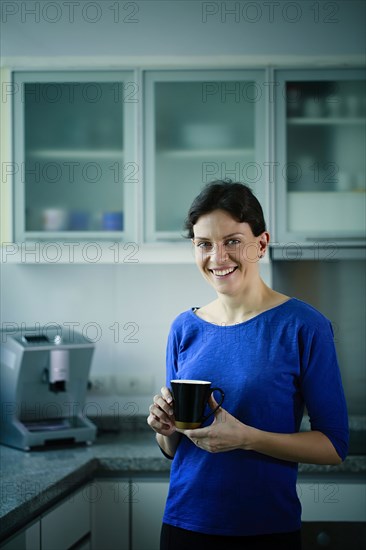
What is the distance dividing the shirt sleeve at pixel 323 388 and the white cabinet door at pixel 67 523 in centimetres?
94

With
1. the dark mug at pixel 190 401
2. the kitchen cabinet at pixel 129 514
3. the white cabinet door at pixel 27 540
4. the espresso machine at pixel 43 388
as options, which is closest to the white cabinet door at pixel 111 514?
the kitchen cabinet at pixel 129 514

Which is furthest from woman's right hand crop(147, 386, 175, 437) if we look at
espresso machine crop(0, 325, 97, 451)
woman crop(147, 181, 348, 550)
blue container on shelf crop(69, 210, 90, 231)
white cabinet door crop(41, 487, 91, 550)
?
blue container on shelf crop(69, 210, 90, 231)

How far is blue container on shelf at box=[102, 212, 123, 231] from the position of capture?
261 centimetres

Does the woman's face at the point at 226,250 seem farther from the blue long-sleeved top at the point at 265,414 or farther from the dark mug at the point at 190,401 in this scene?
the dark mug at the point at 190,401

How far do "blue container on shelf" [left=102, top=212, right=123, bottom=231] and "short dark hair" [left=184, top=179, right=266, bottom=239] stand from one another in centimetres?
119

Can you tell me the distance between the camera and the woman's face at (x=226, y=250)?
139 centimetres

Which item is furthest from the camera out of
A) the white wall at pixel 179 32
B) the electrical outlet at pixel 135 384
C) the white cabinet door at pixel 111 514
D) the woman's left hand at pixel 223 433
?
the electrical outlet at pixel 135 384

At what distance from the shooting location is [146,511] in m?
2.29

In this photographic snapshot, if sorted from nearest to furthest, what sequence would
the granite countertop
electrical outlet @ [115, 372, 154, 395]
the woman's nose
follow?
the woman's nose, the granite countertop, electrical outlet @ [115, 372, 154, 395]

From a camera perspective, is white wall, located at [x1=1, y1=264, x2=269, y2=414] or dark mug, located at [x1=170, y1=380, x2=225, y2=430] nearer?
dark mug, located at [x1=170, y1=380, x2=225, y2=430]

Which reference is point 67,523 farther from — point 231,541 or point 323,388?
point 323,388

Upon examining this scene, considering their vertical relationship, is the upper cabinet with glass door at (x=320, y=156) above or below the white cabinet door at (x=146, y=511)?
above

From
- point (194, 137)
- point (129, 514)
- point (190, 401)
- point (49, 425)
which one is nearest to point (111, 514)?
point (129, 514)

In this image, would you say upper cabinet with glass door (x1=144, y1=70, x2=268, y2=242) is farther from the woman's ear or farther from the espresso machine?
the woman's ear
